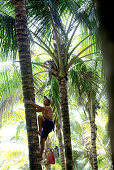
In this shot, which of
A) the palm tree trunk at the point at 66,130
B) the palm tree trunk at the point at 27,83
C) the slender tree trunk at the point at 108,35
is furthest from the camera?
the palm tree trunk at the point at 66,130

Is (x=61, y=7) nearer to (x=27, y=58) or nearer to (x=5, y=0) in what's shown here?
(x=5, y=0)

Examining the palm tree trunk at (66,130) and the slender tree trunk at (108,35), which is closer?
the slender tree trunk at (108,35)

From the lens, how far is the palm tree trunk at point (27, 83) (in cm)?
578

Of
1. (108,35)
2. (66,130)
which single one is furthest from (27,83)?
(108,35)

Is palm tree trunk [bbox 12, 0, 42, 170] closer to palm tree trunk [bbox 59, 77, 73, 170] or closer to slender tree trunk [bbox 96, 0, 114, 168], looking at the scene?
palm tree trunk [bbox 59, 77, 73, 170]

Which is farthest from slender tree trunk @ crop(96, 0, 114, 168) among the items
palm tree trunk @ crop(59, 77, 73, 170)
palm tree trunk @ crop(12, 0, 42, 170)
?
palm tree trunk @ crop(59, 77, 73, 170)

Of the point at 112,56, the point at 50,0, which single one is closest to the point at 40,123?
the point at 50,0

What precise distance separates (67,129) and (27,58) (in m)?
3.97

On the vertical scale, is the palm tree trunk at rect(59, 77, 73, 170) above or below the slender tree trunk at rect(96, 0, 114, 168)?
below

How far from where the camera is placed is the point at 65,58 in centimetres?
973

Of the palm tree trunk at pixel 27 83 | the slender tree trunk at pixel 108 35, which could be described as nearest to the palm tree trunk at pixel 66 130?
the palm tree trunk at pixel 27 83

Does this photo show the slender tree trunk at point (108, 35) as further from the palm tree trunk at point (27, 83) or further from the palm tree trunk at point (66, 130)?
the palm tree trunk at point (66, 130)

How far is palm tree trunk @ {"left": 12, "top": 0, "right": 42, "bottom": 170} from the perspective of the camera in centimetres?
578

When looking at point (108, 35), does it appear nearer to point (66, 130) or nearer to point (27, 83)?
point (27, 83)
